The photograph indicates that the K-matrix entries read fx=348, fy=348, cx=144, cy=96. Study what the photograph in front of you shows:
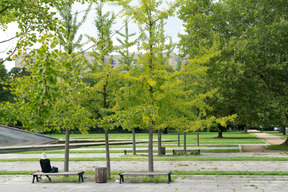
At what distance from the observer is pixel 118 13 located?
1343 cm

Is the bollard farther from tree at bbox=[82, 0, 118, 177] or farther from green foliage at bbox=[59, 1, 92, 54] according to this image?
green foliage at bbox=[59, 1, 92, 54]

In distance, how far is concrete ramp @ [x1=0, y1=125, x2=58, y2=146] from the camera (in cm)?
3718

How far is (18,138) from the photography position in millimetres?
38812

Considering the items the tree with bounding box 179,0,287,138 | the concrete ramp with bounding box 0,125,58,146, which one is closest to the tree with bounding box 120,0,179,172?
the tree with bounding box 179,0,287,138

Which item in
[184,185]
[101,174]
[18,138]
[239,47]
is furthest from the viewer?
[18,138]

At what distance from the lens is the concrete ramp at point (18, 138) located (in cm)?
3718

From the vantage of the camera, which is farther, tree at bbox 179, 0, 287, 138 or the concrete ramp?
the concrete ramp

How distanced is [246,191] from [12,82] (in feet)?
23.9

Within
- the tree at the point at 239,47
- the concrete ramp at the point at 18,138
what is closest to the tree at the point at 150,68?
the tree at the point at 239,47

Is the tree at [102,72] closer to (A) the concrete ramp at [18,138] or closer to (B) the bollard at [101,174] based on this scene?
(B) the bollard at [101,174]

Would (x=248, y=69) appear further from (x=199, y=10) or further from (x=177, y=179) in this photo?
(x=177, y=179)

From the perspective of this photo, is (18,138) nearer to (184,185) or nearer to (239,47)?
(239,47)

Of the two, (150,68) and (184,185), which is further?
(150,68)

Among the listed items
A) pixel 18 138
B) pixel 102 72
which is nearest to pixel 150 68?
pixel 102 72
